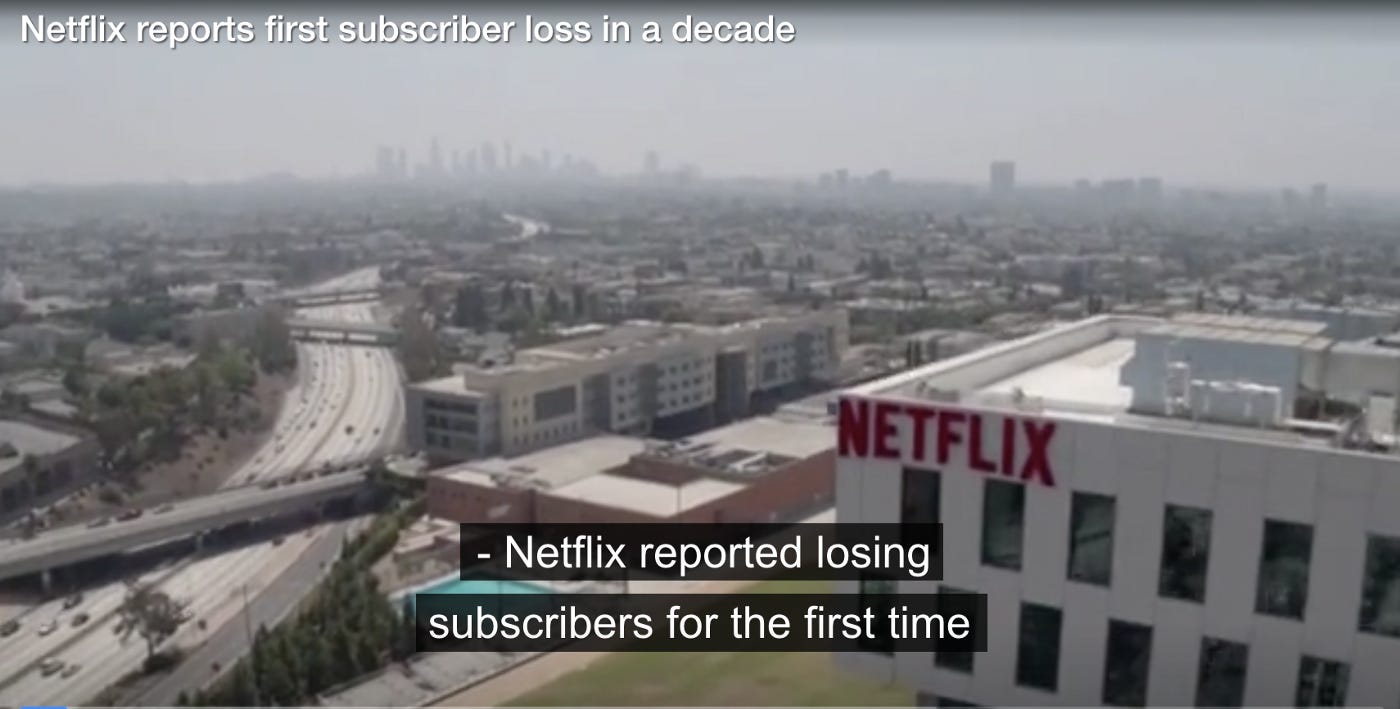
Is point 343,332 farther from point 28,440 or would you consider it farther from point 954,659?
point 954,659

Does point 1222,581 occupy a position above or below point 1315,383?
below

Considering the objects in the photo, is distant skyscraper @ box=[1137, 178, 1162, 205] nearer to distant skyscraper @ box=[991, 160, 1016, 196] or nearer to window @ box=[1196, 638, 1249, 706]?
distant skyscraper @ box=[991, 160, 1016, 196]

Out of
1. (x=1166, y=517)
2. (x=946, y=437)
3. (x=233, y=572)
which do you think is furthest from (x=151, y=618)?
(x=1166, y=517)

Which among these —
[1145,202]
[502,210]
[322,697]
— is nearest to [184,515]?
[322,697]

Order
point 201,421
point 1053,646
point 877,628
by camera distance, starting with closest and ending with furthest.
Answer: point 1053,646 → point 877,628 → point 201,421

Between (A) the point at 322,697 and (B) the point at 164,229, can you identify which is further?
(B) the point at 164,229

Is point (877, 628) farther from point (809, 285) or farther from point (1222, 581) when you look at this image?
point (809, 285)
